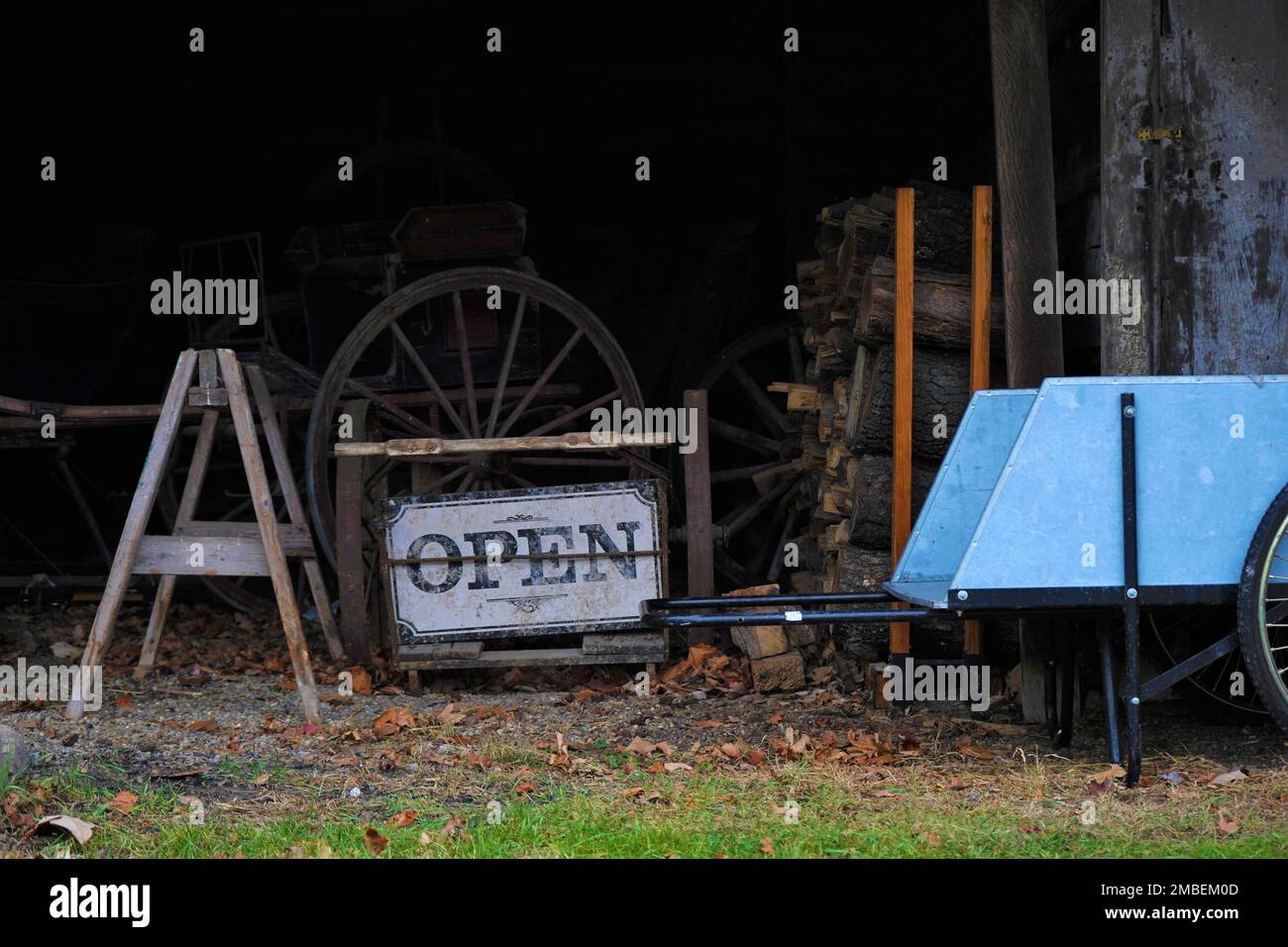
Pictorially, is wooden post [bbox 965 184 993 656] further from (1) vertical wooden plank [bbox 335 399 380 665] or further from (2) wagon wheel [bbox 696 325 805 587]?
(1) vertical wooden plank [bbox 335 399 380 665]

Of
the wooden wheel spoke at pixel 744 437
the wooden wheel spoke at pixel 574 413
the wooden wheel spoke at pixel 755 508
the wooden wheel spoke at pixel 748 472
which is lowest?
the wooden wheel spoke at pixel 755 508

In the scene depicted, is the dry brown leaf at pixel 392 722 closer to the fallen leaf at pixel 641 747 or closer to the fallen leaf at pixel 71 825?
the fallen leaf at pixel 641 747

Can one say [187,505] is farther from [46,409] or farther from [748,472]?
[748,472]

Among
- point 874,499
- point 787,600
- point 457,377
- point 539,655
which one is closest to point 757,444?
point 457,377

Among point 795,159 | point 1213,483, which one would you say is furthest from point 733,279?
point 1213,483

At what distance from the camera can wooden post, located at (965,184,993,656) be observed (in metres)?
5.36

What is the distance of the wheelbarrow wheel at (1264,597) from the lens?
13.6 feet

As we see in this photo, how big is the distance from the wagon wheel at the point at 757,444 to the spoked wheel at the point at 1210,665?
2.47m

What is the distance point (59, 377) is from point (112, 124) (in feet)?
6.62

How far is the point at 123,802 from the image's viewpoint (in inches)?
165

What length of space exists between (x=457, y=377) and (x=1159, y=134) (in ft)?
12.0

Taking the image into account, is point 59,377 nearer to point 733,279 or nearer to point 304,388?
point 304,388

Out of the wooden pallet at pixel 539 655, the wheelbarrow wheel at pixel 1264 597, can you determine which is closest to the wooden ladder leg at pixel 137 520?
the wooden pallet at pixel 539 655

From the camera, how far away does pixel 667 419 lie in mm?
7367
